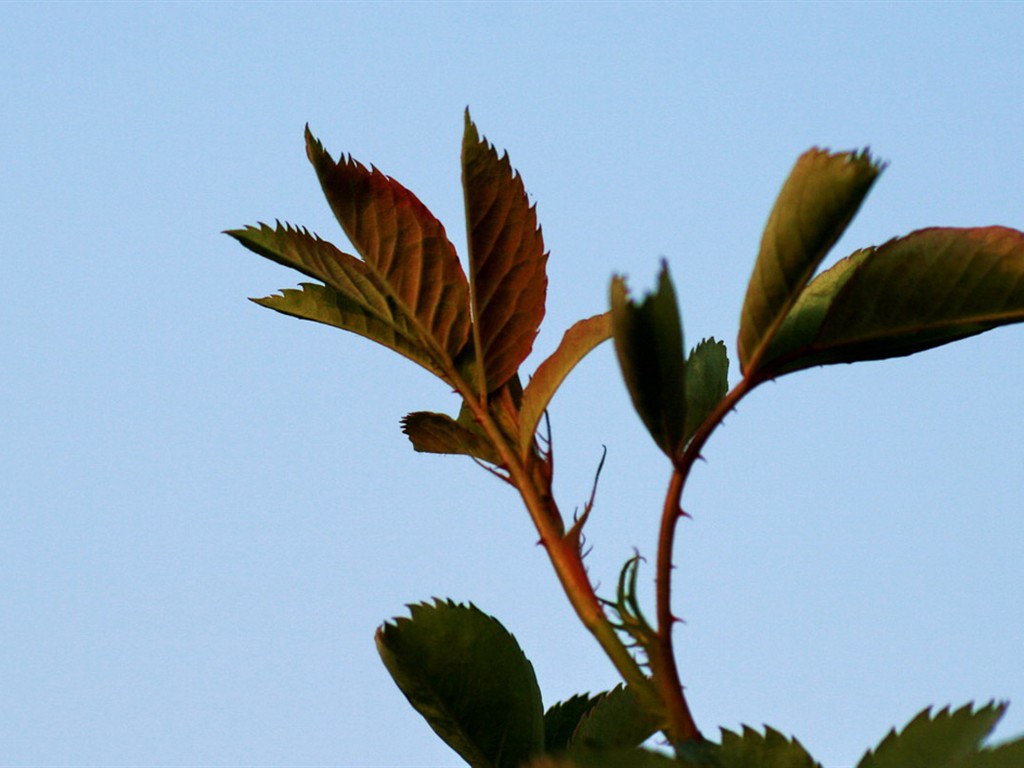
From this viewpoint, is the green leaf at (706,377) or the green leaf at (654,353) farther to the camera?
the green leaf at (706,377)

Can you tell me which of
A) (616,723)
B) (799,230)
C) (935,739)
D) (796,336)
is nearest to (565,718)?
(616,723)

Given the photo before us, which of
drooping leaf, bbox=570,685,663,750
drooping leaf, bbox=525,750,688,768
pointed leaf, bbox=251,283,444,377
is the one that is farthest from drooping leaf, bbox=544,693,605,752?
drooping leaf, bbox=525,750,688,768

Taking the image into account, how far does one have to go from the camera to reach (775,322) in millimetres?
1267

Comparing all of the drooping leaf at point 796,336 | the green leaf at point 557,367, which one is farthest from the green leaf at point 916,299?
the green leaf at point 557,367

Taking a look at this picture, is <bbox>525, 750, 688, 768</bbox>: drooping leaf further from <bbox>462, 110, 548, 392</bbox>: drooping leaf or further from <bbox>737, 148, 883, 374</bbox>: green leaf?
<bbox>462, 110, 548, 392</bbox>: drooping leaf

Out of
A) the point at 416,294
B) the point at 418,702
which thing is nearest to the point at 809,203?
the point at 416,294

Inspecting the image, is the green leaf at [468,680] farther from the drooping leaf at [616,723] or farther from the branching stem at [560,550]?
the branching stem at [560,550]

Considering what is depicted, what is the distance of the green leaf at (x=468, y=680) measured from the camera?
150 cm

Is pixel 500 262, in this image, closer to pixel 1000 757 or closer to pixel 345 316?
pixel 345 316

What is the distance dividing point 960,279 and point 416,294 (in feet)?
2.09

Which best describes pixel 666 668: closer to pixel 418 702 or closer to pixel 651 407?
pixel 651 407

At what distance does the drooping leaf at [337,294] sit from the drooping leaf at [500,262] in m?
0.08

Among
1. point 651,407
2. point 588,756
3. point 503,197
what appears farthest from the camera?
point 503,197

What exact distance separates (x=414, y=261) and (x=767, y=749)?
2.31 feet
